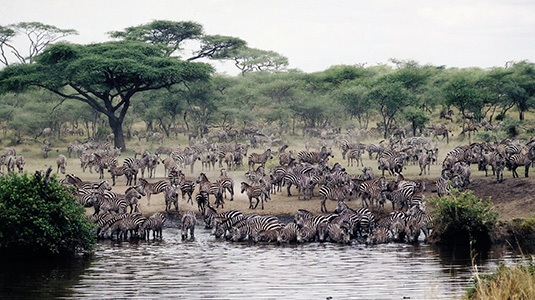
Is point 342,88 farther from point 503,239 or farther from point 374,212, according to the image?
point 503,239

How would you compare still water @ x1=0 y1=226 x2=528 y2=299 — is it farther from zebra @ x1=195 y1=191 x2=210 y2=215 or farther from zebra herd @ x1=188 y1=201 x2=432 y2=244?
zebra @ x1=195 y1=191 x2=210 y2=215

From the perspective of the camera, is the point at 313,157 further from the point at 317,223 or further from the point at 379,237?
the point at 379,237

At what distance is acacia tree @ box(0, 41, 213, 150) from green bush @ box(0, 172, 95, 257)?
2007cm

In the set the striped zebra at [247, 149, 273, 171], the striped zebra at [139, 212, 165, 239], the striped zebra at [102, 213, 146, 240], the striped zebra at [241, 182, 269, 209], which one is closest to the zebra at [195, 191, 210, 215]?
the striped zebra at [241, 182, 269, 209]

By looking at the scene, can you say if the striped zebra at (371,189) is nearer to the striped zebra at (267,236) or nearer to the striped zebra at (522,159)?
the striped zebra at (522,159)

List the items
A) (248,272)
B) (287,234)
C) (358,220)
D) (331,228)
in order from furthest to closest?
(358,220), (331,228), (287,234), (248,272)

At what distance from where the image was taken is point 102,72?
1542 inches

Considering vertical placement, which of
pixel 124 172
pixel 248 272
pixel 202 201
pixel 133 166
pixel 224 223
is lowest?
pixel 248 272

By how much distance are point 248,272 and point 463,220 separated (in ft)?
18.6

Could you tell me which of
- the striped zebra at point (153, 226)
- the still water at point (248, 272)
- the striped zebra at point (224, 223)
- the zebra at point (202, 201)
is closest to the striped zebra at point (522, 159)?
the still water at point (248, 272)

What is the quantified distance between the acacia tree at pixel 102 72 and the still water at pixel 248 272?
19.6m

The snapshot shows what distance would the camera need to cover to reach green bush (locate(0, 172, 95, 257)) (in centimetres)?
1727

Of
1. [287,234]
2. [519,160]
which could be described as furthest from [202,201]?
[519,160]

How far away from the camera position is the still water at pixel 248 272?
1456 centimetres
